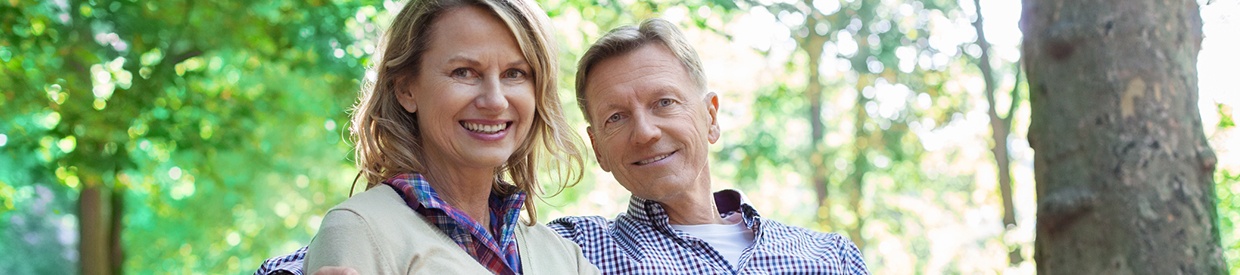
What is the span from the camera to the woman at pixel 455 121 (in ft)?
6.93

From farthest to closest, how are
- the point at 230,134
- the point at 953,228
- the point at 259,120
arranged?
1. the point at 953,228
2. the point at 259,120
3. the point at 230,134

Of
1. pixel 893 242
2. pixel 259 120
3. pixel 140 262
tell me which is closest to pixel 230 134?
pixel 259 120

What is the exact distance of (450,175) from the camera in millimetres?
2240

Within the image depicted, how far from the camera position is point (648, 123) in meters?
3.09

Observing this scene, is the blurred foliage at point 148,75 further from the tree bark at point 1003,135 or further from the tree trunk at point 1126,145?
the tree bark at point 1003,135

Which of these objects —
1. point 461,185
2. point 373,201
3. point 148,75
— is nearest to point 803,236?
point 461,185

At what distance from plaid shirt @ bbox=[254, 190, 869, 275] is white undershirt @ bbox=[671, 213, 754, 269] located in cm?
5

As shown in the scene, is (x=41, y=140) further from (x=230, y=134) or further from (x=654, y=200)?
(x=654, y=200)

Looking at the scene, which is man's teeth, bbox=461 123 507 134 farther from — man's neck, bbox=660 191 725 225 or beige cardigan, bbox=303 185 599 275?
man's neck, bbox=660 191 725 225

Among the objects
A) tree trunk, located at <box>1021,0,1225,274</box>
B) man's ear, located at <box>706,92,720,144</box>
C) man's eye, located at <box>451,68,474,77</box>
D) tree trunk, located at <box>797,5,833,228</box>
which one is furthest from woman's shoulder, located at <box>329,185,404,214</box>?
tree trunk, located at <box>797,5,833,228</box>

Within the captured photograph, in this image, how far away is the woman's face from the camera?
2143 millimetres

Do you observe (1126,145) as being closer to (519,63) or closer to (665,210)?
(665,210)

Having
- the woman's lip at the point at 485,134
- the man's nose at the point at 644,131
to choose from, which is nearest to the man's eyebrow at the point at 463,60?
the woman's lip at the point at 485,134

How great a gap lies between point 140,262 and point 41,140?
8.14 m
